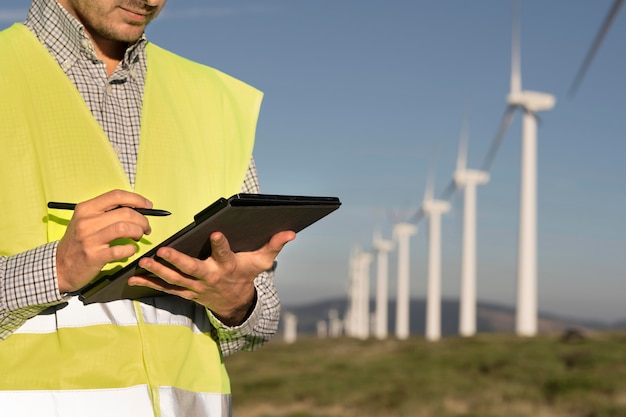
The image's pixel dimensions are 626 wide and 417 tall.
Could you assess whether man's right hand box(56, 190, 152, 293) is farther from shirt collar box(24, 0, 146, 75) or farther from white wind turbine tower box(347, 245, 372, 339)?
white wind turbine tower box(347, 245, 372, 339)

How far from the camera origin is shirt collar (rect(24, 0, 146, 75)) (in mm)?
3527

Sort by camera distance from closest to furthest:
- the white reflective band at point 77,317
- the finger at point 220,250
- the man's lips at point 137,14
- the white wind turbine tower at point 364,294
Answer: the finger at point 220,250 < the white reflective band at point 77,317 < the man's lips at point 137,14 < the white wind turbine tower at point 364,294

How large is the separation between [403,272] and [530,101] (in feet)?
98.4

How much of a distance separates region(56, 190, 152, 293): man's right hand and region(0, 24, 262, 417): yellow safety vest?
1.09ft

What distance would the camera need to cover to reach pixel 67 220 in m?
3.30

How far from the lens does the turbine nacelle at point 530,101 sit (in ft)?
184

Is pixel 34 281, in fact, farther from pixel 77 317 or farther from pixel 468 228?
pixel 468 228

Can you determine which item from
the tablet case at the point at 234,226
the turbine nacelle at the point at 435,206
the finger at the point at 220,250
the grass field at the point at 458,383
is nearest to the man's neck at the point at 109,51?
the tablet case at the point at 234,226

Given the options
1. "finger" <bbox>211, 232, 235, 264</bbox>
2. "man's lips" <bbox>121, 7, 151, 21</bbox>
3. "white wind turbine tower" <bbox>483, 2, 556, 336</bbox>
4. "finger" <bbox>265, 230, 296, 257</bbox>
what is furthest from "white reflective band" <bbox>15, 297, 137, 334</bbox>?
"white wind turbine tower" <bbox>483, 2, 556, 336</bbox>

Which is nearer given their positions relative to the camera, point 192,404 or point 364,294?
point 192,404

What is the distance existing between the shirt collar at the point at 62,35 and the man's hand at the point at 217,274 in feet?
2.92

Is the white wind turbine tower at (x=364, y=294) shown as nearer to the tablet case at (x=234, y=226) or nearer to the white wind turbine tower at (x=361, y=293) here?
the white wind turbine tower at (x=361, y=293)

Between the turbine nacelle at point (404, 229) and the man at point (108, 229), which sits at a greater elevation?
the man at point (108, 229)

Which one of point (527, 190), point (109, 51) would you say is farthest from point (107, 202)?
point (527, 190)
